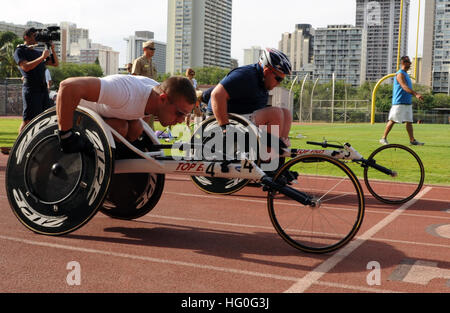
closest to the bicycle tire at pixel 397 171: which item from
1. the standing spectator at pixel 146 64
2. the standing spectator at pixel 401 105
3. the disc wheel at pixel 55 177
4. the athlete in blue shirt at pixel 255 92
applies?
the athlete in blue shirt at pixel 255 92

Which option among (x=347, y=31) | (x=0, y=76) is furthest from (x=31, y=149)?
(x=347, y=31)

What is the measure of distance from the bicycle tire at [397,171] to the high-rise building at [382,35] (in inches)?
7229

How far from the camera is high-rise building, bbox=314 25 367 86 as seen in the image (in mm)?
178500

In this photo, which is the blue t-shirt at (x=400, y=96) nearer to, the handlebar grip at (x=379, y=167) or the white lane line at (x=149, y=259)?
the handlebar grip at (x=379, y=167)

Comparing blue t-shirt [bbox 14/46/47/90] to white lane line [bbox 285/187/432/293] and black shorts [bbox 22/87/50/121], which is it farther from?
white lane line [bbox 285/187/432/293]

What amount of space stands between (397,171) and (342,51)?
180868 mm

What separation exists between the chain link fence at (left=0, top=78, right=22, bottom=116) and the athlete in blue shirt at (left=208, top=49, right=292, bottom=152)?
133ft

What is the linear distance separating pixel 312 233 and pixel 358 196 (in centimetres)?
57

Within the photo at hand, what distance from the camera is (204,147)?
495 cm

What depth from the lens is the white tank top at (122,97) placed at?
409 cm

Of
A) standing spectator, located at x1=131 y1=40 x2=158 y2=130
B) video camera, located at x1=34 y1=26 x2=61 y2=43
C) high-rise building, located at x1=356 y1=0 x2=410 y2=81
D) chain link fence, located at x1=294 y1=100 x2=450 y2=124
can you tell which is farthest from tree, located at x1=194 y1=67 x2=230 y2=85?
video camera, located at x1=34 y1=26 x2=61 y2=43
